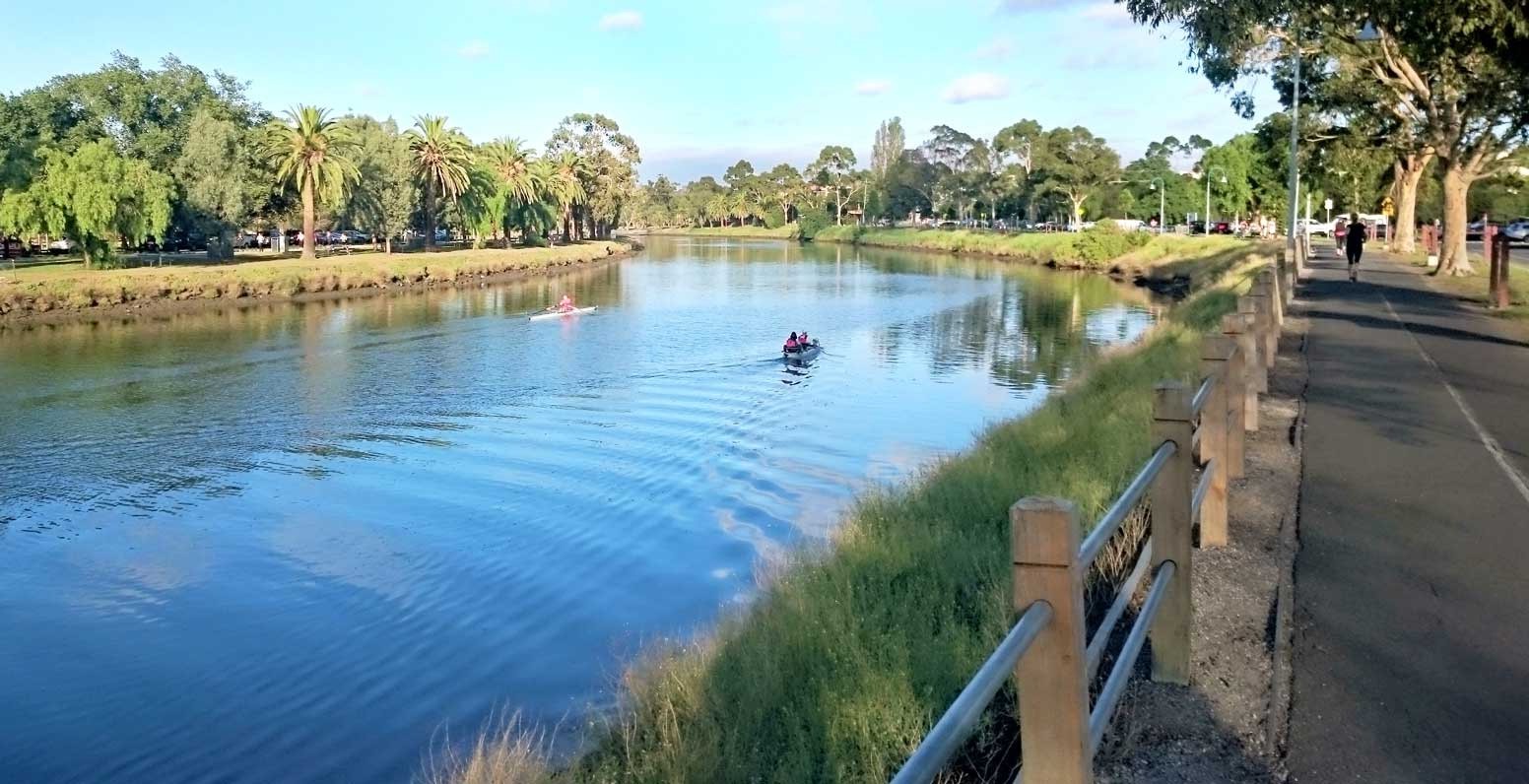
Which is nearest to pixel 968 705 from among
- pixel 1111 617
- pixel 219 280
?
pixel 1111 617

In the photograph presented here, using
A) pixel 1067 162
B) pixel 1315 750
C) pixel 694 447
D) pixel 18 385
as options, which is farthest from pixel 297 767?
pixel 1067 162

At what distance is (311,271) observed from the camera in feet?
188

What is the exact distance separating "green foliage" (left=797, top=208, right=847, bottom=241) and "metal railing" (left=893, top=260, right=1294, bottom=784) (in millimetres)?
157650

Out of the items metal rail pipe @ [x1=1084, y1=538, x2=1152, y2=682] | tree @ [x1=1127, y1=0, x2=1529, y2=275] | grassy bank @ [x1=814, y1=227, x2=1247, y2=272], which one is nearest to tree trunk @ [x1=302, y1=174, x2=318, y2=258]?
grassy bank @ [x1=814, y1=227, x2=1247, y2=272]

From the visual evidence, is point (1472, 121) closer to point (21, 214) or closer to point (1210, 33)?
point (1210, 33)

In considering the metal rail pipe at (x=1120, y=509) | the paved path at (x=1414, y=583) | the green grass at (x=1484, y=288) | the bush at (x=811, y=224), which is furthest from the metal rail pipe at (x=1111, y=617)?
the bush at (x=811, y=224)

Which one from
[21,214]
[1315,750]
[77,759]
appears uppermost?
[21,214]

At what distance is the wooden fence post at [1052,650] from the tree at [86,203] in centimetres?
5858

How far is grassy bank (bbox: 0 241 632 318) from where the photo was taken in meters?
44.5

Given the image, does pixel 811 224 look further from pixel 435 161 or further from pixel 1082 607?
pixel 1082 607

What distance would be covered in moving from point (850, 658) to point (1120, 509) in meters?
2.86

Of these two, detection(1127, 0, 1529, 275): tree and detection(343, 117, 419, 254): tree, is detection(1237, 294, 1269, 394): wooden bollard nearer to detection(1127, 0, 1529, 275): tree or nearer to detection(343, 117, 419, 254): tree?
detection(1127, 0, 1529, 275): tree

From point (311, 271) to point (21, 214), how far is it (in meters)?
11.8

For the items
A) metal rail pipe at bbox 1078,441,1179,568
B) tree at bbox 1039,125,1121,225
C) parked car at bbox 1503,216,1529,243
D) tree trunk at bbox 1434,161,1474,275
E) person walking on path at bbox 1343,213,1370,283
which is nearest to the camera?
metal rail pipe at bbox 1078,441,1179,568
